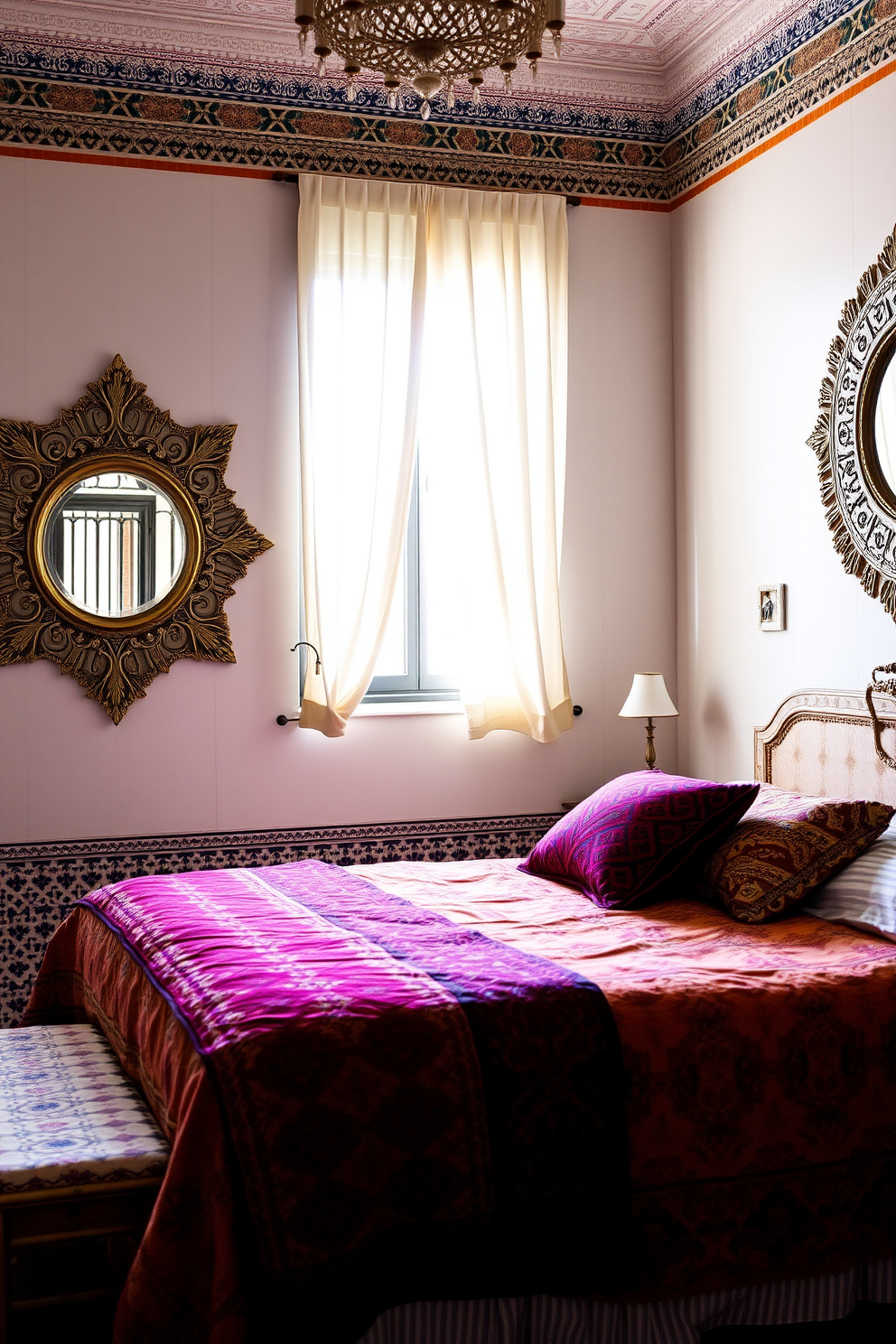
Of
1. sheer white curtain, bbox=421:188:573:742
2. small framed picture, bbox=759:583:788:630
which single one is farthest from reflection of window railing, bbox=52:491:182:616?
small framed picture, bbox=759:583:788:630

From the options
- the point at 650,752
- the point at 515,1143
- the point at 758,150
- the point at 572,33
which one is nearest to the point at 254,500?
the point at 650,752

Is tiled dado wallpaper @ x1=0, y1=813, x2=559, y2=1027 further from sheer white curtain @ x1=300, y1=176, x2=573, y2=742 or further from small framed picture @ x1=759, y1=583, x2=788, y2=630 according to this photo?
small framed picture @ x1=759, y1=583, x2=788, y2=630

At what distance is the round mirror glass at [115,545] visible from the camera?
458cm

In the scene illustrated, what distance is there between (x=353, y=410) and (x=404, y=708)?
1172 millimetres

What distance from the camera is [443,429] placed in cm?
496

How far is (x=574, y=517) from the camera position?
16.9ft

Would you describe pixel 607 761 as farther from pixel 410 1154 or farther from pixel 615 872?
pixel 410 1154

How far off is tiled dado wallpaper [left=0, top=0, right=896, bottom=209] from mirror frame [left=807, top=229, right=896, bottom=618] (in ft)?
2.56

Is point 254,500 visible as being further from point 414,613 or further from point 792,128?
point 792,128

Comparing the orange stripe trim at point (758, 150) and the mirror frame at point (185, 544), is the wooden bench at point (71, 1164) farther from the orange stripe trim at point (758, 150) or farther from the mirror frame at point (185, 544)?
the orange stripe trim at point (758, 150)

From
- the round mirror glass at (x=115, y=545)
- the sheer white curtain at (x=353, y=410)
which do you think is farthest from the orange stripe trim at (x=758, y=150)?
the round mirror glass at (x=115, y=545)

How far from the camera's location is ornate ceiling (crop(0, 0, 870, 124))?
14.6 feet

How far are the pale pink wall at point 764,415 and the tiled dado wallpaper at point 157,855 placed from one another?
1009 mm

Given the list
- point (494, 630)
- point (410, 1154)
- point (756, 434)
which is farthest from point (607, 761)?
point (410, 1154)
